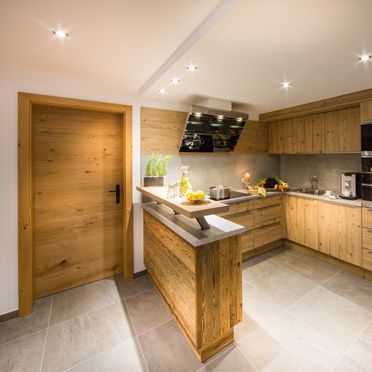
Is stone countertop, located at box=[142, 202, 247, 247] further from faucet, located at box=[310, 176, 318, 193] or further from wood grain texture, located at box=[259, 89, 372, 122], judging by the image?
faucet, located at box=[310, 176, 318, 193]

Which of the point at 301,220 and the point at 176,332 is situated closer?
the point at 176,332

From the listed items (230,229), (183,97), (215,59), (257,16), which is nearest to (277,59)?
(215,59)

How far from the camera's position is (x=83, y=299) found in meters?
2.25

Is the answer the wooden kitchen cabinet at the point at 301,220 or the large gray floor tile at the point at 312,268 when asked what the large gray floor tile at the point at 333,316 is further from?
the wooden kitchen cabinet at the point at 301,220

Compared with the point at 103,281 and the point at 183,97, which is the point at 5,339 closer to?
the point at 103,281

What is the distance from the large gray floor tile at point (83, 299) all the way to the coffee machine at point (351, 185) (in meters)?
3.17

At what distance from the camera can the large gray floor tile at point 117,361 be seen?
4.87ft

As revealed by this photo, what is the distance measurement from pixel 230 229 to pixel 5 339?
82.2 inches

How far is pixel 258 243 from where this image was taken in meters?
3.12

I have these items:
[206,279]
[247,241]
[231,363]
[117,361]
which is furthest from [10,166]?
[247,241]

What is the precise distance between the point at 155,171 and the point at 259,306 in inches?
72.2

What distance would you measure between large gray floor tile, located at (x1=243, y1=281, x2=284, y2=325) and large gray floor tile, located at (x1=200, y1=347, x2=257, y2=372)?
42cm

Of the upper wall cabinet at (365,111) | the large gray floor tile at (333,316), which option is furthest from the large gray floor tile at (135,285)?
the upper wall cabinet at (365,111)

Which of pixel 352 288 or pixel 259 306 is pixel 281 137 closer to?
pixel 352 288
